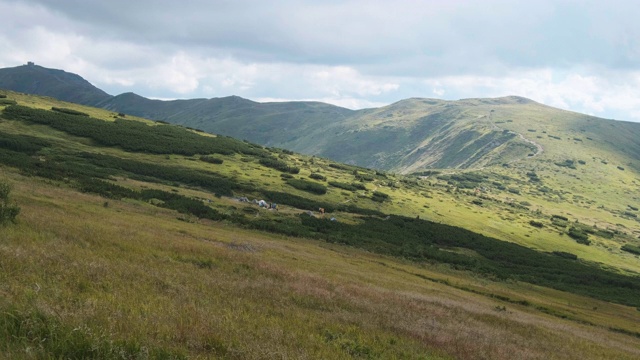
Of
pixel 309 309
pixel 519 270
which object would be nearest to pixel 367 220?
pixel 519 270

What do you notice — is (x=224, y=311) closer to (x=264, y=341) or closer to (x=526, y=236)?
(x=264, y=341)

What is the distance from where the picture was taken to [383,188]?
15662 cm

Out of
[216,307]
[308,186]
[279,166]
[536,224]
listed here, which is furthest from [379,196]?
[216,307]

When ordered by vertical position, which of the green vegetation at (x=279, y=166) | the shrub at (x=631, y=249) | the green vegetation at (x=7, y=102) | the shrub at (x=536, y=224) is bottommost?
the shrub at (x=631, y=249)

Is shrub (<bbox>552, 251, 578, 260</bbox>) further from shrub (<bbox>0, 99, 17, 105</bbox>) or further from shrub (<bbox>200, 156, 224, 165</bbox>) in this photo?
shrub (<bbox>0, 99, 17, 105</bbox>)

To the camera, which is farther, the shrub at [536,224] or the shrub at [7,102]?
the shrub at [536,224]

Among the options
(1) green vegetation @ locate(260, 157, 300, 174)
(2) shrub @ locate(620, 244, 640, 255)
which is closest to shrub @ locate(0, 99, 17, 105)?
(1) green vegetation @ locate(260, 157, 300, 174)

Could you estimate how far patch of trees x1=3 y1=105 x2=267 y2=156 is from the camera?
123062 millimetres

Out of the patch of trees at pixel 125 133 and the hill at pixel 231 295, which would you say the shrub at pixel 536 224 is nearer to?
the hill at pixel 231 295

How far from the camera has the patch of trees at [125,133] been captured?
123062 mm

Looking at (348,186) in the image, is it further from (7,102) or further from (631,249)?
(7,102)

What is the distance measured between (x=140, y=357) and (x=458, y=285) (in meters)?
50.5

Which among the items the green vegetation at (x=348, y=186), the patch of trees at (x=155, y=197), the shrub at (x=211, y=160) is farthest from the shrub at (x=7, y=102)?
the green vegetation at (x=348, y=186)

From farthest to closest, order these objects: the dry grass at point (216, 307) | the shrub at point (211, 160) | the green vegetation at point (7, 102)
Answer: the green vegetation at point (7, 102), the shrub at point (211, 160), the dry grass at point (216, 307)
